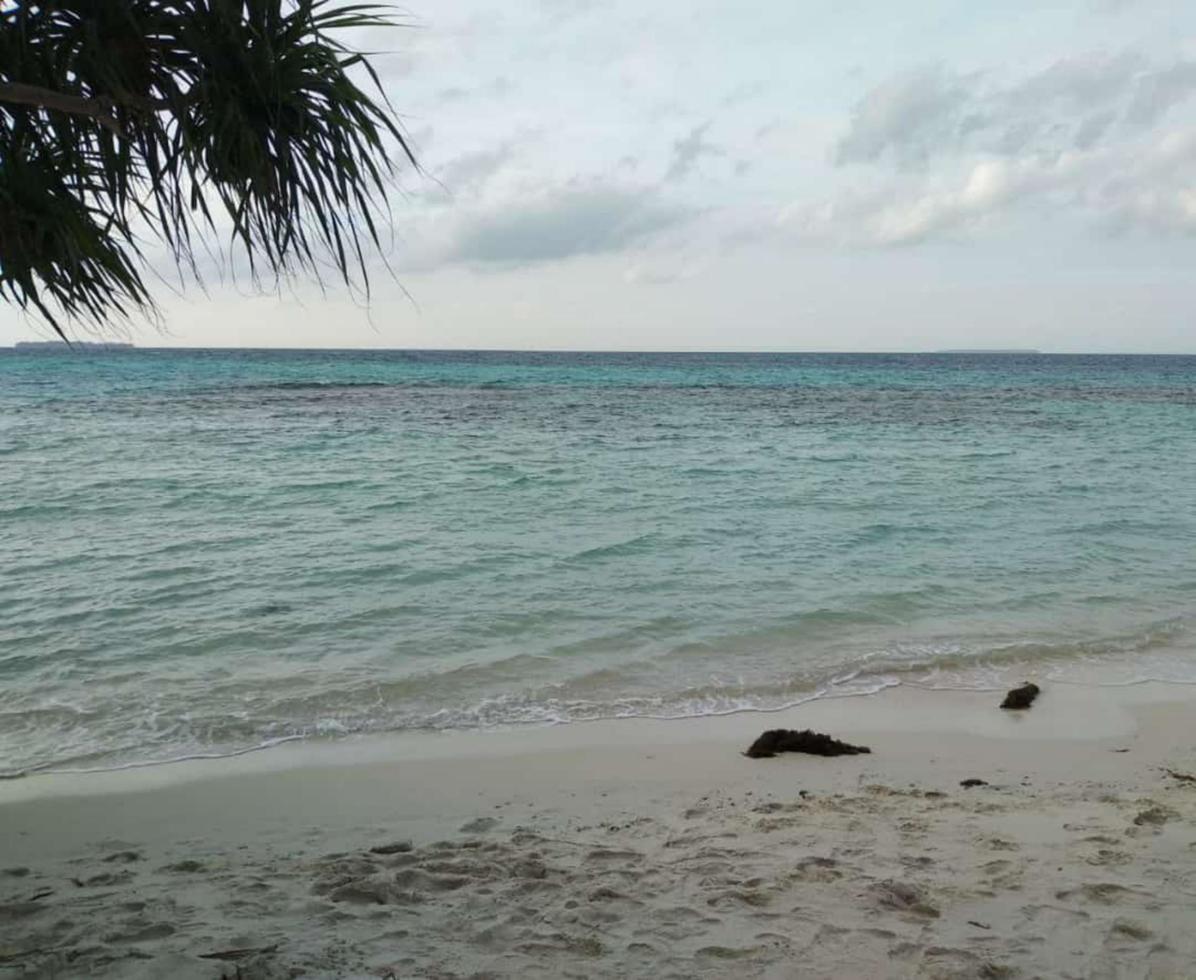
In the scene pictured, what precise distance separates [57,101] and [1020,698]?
6017mm

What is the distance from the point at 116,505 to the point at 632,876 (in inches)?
440

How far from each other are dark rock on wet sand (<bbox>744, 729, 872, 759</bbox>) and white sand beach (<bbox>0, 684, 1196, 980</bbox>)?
8 centimetres

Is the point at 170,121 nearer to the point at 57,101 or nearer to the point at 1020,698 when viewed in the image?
the point at 57,101

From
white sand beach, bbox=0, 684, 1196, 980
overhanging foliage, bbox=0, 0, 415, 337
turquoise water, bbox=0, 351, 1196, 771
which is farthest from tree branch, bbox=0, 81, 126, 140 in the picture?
turquoise water, bbox=0, 351, 1196, 771

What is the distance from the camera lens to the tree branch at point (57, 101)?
7.86 ft

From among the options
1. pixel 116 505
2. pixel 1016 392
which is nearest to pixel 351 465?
pixel 116 505

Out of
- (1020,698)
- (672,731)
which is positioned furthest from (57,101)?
(1020,698)

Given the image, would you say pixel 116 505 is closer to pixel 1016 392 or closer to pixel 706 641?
pixel 706 641

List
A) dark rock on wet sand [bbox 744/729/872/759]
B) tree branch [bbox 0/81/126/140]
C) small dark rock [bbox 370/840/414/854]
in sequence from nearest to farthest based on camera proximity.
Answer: tree branch [bbox 0/81/126/140]
small dark rock [bbox 370/840/414/854]
dark rock on wet sand [bbox 744/729/872/759]

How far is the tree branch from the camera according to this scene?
2395 millimetres

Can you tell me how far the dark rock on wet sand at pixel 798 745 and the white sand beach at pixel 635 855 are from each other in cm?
8

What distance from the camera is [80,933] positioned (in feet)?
10.6

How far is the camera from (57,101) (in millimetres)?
2482

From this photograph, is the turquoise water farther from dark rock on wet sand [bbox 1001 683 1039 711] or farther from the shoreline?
dark rock on wet sand [bbox 1001 683 1039 711]
